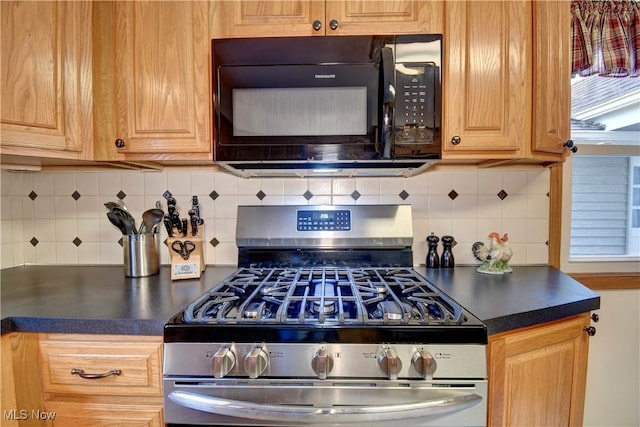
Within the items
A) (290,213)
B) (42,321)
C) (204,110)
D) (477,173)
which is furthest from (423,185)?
(42,321)

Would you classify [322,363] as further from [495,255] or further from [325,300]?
[495,255]

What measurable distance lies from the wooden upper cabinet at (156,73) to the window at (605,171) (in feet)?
5.46

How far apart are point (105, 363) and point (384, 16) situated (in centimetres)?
139

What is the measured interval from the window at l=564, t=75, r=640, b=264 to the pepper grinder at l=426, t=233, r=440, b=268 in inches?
26.2

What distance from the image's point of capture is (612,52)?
1.45m

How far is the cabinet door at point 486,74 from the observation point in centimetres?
117

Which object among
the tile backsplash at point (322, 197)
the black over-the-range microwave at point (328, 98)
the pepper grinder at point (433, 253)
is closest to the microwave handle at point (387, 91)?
the black over-the-range microwave at point (328, 98)

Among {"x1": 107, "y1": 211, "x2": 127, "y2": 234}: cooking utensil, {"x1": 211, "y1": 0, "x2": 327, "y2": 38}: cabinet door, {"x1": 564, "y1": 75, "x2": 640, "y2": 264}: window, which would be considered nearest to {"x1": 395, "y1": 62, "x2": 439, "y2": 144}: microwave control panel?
{"x1": 211, "y1": 0, "x2": 327, "y2": 38}: cabinet door

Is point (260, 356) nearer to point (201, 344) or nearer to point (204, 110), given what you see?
point (201, 344)

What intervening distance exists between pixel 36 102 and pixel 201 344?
979mm

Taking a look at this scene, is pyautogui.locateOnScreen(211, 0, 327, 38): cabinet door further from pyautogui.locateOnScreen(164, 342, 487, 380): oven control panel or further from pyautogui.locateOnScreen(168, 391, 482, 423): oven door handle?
pyautogui.locateOnScreen(168, 391, 482, 423): oven door handle

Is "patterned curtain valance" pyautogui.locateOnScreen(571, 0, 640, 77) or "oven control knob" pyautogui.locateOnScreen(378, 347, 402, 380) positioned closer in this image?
"oven control knob" pyautogui.locateOnScreen(378, 347, 402, 380)

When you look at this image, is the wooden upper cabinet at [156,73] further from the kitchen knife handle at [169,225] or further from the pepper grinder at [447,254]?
the pepper grinder at [447,254]

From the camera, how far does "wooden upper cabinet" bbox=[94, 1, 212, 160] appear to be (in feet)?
3.89
